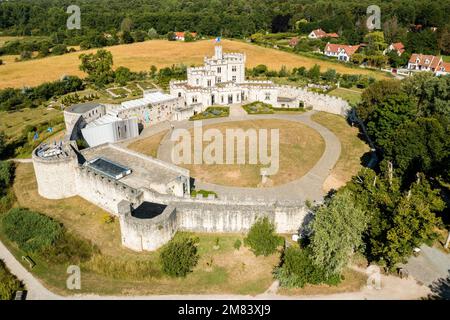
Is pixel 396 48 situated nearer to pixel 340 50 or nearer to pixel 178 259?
pixel 340 50

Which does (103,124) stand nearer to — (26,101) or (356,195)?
(26,101)

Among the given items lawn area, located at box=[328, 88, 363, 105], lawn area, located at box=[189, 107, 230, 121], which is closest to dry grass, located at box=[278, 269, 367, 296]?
lawn area, located at box=[189, 107, 230, 121]

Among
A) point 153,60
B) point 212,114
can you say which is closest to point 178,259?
point 212,114

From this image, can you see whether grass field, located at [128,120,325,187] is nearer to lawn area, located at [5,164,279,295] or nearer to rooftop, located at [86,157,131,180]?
rooftop, located at [86,157,131,180]

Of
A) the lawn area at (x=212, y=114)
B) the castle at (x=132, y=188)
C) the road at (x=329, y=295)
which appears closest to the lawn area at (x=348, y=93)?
the lawn area at (x=212, y=114)

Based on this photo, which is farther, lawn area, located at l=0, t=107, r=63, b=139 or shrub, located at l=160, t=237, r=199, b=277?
lawn area, located at l=0, t=107, r=63, b=139

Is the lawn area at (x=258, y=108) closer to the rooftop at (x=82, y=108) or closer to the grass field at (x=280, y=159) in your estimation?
the grass field at (x=280, y=159)

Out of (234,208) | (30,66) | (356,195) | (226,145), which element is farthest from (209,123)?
(30,66)
